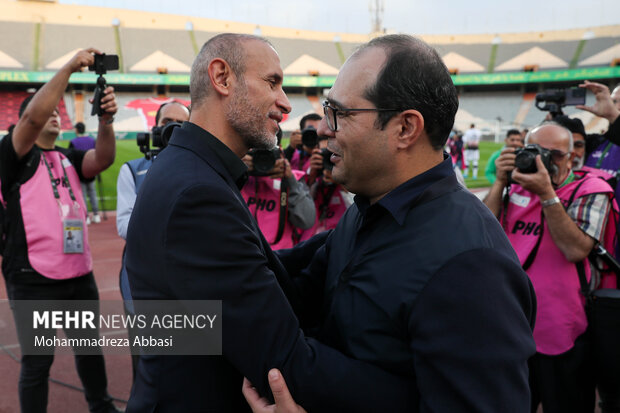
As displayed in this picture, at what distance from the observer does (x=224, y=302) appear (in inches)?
46.0

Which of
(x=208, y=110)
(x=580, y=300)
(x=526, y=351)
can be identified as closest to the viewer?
(x=526, y=351)

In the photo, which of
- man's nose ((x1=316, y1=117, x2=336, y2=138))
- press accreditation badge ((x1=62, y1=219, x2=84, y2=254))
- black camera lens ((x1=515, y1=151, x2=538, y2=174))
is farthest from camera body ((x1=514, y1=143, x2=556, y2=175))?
press accreditation badge ((x1=62, y1=219, x2=84, y2=254))

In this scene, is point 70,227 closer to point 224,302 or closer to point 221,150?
point 221,150

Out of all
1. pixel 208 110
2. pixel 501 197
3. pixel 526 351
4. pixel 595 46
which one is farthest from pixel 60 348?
pixel 595 46

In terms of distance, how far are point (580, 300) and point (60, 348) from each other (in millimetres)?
4119

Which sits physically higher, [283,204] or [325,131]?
[325,131]

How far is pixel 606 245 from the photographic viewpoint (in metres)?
2.67

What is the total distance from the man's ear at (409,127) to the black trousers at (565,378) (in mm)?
1811

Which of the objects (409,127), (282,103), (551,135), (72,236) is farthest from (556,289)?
(72,236)

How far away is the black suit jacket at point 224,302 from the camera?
116cm

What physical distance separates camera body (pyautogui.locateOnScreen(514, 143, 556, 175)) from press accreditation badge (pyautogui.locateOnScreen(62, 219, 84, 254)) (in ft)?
8.90

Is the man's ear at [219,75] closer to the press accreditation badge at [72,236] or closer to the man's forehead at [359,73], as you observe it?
the man's forehead at [359,73]

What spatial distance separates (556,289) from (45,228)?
3.04 m

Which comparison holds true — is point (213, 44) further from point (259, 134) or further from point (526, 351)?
point (526, 351)
